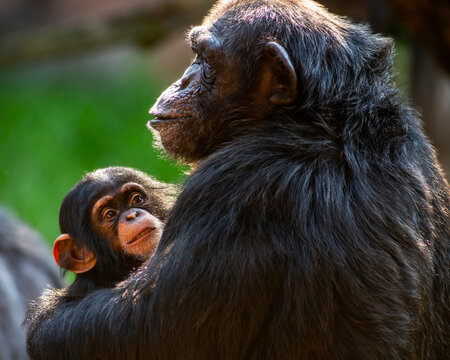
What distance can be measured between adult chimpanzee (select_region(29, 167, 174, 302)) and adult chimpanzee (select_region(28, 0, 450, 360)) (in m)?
0.55

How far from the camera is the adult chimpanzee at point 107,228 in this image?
174 inches

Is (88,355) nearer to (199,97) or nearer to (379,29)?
(199,97)

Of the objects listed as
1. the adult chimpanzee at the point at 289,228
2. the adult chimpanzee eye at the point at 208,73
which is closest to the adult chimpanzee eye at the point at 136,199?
the adult chimpanzee at the point at 289,228

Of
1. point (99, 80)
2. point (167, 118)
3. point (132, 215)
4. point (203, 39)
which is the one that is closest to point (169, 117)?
point (167, 118)

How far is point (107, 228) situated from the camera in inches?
181

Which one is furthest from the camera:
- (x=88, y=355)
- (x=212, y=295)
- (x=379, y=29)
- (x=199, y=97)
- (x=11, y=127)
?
(x=11, y=127)

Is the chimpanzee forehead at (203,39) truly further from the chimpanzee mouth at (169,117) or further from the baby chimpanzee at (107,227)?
the baby chimpanzee at (107,227)

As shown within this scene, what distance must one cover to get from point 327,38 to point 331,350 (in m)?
1.63

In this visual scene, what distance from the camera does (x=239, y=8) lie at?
4258 millimetres

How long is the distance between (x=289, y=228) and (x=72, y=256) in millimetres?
1669

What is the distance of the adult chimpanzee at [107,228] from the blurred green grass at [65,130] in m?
5.56

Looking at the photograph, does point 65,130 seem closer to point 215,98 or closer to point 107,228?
point 107,228

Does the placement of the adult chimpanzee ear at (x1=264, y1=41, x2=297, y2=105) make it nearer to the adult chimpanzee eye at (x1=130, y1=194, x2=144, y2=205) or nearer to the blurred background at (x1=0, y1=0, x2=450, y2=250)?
the adult chimpanzee eye at (x1=130, y1=194, x2=144, y2=205)

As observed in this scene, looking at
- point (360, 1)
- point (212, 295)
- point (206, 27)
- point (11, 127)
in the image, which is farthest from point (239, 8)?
point (11, 127)
